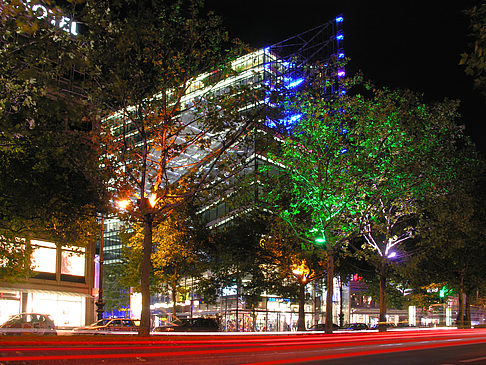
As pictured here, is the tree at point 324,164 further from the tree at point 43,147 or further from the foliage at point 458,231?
the tree at point 43,147

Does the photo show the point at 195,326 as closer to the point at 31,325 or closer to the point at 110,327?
the point at 110,327

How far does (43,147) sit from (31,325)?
12296mm

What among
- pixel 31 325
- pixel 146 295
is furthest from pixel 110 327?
pixel 146 295

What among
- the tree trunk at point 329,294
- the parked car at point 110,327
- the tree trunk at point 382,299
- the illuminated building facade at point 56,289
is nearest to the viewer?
the tree trunk at point 329,294

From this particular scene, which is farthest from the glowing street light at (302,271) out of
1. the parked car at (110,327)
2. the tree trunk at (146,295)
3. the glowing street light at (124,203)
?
the tree trunk at (146,295)

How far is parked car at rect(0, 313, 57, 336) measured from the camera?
25.1m

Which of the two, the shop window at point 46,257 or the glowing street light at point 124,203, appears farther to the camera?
the shop window at point 46,257

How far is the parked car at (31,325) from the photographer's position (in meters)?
25.1

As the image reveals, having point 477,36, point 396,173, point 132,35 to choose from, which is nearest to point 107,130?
point 132,35

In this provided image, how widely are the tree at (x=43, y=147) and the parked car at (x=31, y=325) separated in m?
3.00

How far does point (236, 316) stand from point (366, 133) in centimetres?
2537

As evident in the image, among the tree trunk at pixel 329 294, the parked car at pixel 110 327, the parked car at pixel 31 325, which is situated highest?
the tree trunk at pixel 329 294

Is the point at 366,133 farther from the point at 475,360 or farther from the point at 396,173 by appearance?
the point at 475,360

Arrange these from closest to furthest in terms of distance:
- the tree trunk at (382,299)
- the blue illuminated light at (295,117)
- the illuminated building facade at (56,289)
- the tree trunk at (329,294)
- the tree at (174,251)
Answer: the tree trunk at (329,294), the blue illuminated light at (295,117), the tree trunk at (382,299), the illuminated building facade at (56,289), the tree at (174,251)
